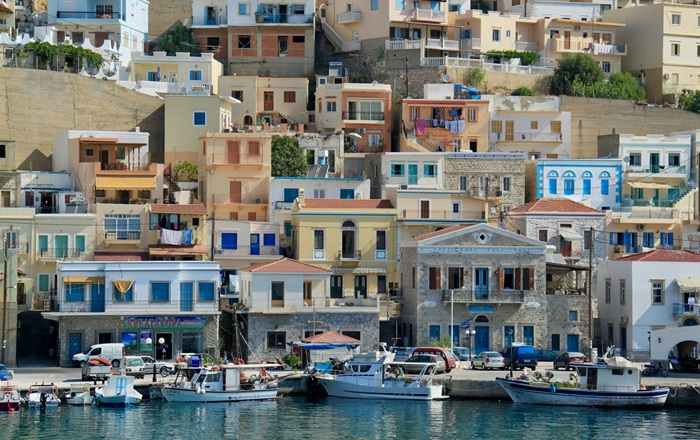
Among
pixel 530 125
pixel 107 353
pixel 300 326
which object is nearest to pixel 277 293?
pixel 300 326

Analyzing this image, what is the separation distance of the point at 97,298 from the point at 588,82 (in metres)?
33.7

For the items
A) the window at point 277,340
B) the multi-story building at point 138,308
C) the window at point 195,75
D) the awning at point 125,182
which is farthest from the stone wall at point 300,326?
the window at point 195,75

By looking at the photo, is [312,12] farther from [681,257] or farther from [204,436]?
[204,436]

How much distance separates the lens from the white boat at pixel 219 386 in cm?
6975

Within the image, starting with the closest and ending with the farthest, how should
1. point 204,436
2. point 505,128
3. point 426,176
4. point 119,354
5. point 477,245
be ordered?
point 204,436 < point 119,354 < point 477,245 < point 426,176 < point 505,128

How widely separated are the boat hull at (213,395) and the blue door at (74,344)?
267 inches

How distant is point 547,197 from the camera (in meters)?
89.6

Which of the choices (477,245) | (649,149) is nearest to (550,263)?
(477,245)

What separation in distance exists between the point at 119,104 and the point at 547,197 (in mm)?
19851

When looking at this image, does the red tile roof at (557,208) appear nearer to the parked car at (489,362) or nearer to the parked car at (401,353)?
the parked car at (489,362)

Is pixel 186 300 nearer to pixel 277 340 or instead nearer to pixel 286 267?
pixel 277 340

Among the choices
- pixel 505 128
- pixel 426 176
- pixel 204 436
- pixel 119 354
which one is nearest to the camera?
pixel 204 436

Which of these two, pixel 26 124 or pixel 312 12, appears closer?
pixel 26 124

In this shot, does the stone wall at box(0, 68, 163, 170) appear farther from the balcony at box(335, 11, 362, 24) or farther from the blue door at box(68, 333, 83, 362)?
the blue door at box(68, 333, 83, 362)
